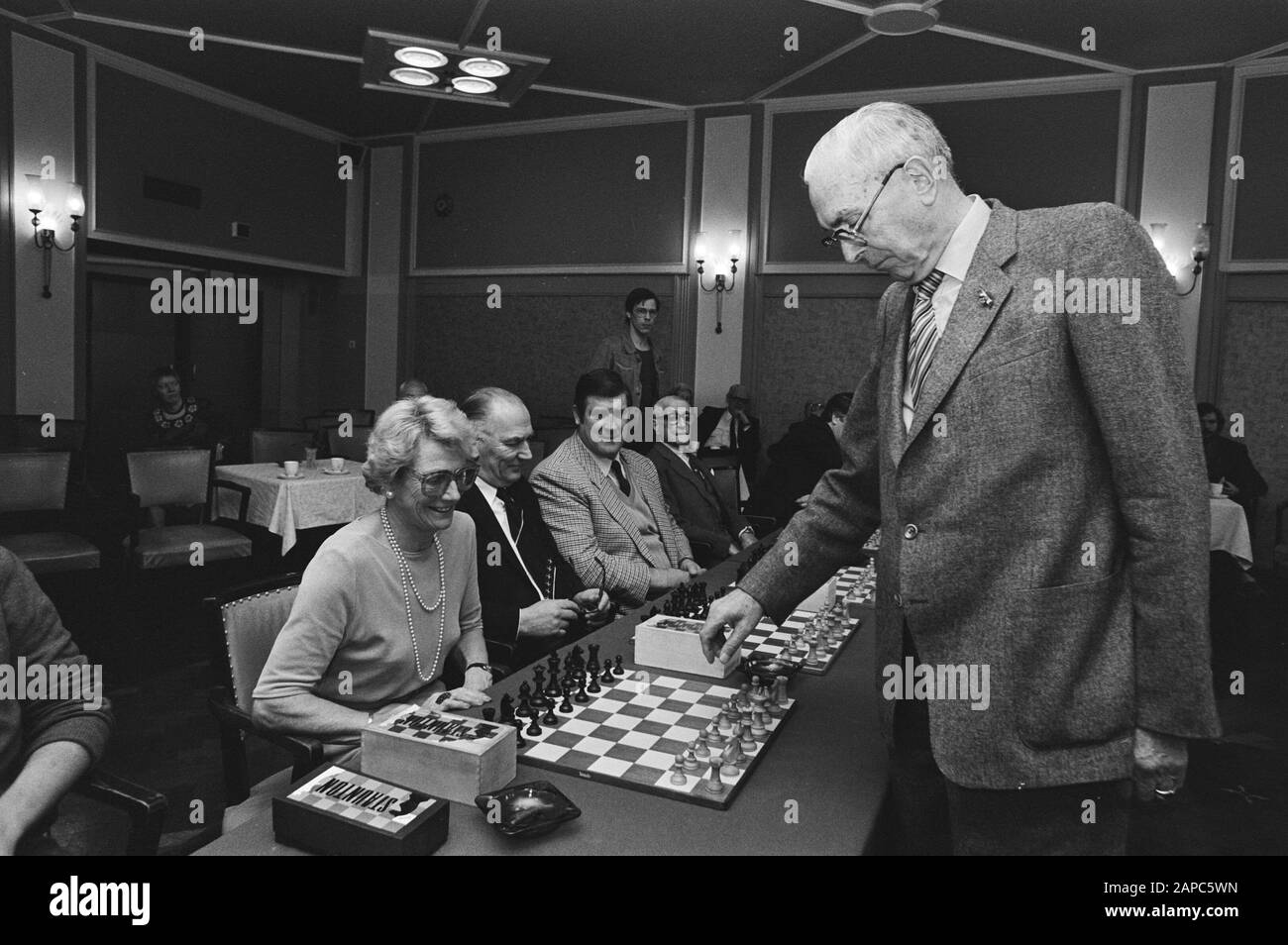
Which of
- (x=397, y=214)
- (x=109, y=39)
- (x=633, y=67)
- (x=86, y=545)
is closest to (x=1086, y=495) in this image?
(x=86, y=545)

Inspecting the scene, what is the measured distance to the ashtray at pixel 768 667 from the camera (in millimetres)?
1849

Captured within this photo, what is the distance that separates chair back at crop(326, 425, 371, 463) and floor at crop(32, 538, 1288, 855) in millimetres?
1705

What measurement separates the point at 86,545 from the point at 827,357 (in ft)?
18.4

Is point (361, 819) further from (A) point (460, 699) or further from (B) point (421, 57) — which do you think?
(B) point (421, 57)

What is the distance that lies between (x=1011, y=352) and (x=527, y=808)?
34.2 inches

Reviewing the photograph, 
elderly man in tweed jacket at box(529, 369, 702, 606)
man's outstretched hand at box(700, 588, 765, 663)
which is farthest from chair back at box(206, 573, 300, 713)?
elderly man in tweed jacket at box(529, 369, 702, 606)

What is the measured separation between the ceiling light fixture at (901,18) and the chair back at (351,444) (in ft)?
15.2

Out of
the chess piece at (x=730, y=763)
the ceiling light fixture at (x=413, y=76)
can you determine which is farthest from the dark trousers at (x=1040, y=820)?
the ceiling light fixture at (x=413, y=76)

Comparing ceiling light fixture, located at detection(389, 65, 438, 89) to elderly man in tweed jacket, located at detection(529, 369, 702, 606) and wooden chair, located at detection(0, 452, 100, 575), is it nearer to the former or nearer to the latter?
wooden chair, located at detection(0, 452, 100, 575)

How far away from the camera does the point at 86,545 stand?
4.61 metres

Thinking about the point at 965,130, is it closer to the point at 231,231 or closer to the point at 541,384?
the point at 541,384

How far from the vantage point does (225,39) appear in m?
Result: 6.63

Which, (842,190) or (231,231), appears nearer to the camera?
(842,190)

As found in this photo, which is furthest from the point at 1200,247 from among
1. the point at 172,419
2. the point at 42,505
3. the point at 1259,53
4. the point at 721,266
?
the point at 42,505
